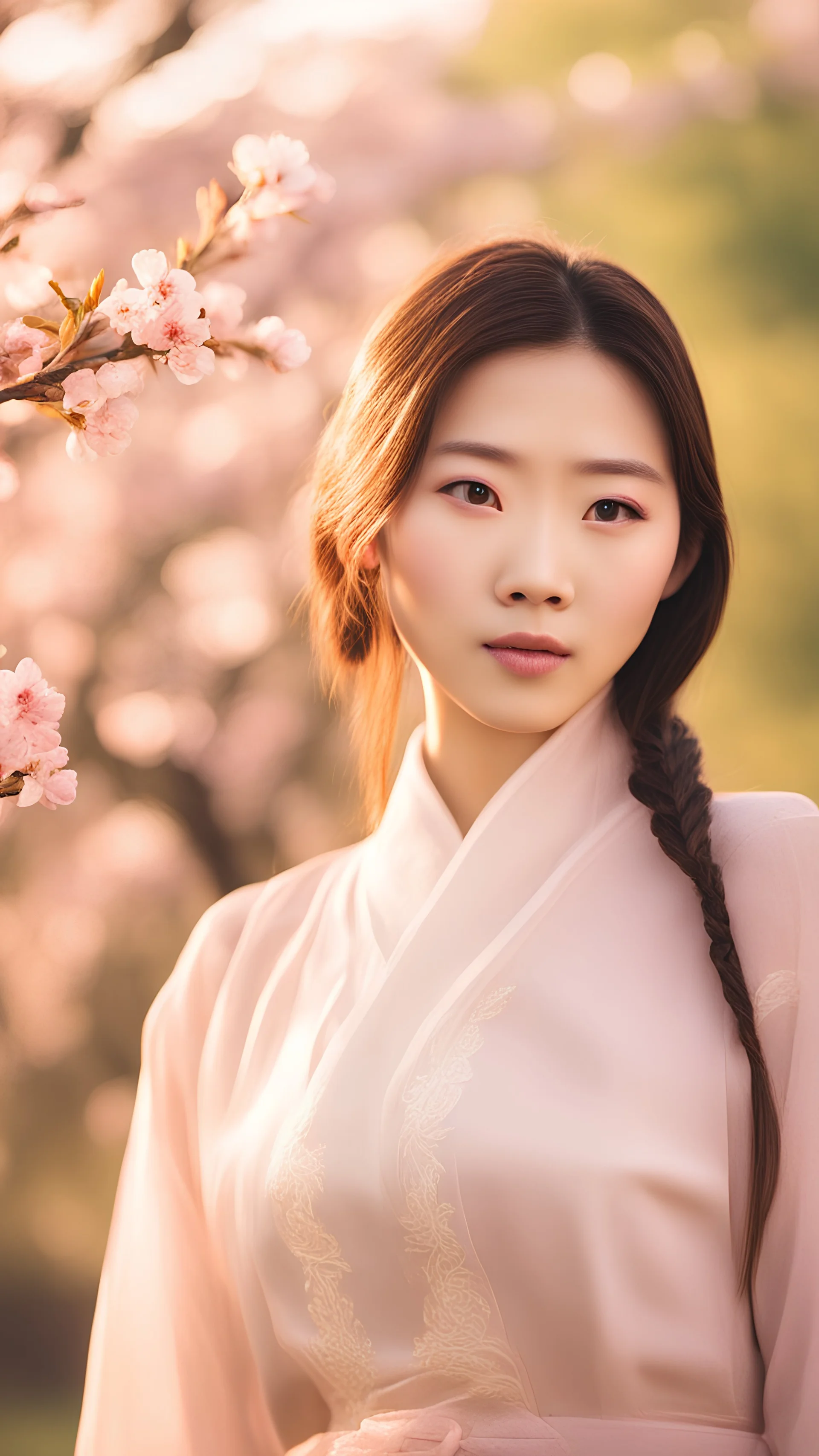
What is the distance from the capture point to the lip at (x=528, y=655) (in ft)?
4.27

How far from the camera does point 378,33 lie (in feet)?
10.4

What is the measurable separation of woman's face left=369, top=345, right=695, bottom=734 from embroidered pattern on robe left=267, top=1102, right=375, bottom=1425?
18.4 inches

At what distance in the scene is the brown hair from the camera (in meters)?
1.31

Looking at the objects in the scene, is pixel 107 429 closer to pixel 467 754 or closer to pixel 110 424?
pixel 110 424

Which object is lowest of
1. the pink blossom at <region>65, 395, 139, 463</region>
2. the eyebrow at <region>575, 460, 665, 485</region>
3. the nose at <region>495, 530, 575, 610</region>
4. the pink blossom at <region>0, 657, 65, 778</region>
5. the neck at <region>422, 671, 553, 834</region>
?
the pink blossom at <region>0, 657, 65, 778</region>

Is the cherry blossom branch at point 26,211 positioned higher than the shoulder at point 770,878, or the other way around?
the cherry blossom branch at point 26,211

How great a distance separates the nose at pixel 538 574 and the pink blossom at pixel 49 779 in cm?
46

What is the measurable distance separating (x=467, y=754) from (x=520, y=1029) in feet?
1.03

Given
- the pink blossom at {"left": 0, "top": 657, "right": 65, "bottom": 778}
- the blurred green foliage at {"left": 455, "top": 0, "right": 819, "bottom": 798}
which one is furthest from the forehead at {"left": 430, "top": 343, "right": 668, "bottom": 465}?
the blurred green foliage at {"left": 455, "top": 0, "right": 819, "bottom": 798}

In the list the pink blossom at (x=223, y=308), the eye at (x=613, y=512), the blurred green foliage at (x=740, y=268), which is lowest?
the eye at (x=613, y=512)

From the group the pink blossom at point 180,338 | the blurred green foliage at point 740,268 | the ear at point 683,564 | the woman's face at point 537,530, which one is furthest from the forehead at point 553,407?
the blurred green foliage at point 740,268

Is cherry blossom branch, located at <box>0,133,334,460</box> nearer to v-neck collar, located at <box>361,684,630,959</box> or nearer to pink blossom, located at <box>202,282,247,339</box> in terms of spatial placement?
pink blossom, located at <box>202,282,247,339</box>

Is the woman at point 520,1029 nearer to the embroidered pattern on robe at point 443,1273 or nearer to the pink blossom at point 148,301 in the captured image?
the embroidered pattern on robe at point 443,1273

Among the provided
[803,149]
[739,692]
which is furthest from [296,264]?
[739,692]
